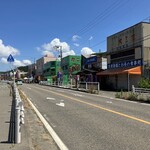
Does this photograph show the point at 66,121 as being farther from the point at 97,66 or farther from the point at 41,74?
the point at 41,74

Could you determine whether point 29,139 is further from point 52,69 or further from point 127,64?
point 52,69

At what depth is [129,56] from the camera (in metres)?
40.5

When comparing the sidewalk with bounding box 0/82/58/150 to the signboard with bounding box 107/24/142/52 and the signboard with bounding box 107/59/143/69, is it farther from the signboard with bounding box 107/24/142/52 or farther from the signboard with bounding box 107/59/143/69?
the signboard with bounding box 107/24/142/52

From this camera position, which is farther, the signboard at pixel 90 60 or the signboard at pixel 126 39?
the signboard at pixel 90 60

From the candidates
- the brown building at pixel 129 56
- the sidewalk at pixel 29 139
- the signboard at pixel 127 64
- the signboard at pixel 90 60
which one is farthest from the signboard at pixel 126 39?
the sidewalk at pixel 29 139

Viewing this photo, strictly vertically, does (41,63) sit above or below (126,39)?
above

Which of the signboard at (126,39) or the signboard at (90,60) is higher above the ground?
the signboard at (126,39)

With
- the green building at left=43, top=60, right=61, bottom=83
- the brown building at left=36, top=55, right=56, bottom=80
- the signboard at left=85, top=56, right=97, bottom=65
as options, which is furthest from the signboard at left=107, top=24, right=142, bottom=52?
the brown building at left=36, top=55, right=56, bottom=80

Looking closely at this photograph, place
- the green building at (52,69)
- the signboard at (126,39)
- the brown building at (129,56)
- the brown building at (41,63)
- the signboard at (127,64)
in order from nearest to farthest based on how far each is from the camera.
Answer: the brown building at (129,56) < the signboard at (127,64) < the signboard at (126,39) < the green building at (52,69) < the brown building at (41,63)

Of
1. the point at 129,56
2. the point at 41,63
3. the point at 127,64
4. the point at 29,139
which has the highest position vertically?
the point at 41,63

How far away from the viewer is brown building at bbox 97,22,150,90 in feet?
122

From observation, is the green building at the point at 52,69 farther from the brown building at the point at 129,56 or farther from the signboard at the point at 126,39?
the brown building at the point at 129,56

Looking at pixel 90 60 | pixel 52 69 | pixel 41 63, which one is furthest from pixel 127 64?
pixel 41 63

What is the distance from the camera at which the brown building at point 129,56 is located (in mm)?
37125
